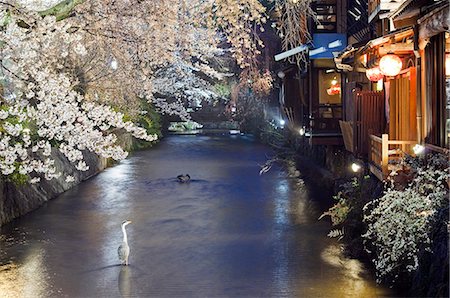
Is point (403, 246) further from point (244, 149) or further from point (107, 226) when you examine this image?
point (244, 149)

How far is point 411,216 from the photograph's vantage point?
894 centimetres

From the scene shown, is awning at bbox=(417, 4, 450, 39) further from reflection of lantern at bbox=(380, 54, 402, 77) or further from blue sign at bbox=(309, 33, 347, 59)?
blue sign at bbox=(309, 33, 347, 59)

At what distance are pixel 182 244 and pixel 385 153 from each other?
4548 mm

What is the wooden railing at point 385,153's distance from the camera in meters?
11.1

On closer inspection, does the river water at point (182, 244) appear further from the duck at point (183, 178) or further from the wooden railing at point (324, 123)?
the wooden railing at point (324, 123)

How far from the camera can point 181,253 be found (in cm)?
1214

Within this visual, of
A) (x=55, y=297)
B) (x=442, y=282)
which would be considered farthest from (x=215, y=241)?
(x=442, y=282)

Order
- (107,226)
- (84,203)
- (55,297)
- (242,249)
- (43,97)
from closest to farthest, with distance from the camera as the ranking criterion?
(55,297)
(43,97)
(242,249)
(107,226)
(84,203)

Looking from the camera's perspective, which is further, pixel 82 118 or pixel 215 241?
pixel 215 241

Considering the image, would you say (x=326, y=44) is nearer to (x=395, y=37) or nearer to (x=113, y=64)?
(x=113, y=64)

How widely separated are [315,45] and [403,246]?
47.4 feet

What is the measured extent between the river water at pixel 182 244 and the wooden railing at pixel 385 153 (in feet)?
5.81

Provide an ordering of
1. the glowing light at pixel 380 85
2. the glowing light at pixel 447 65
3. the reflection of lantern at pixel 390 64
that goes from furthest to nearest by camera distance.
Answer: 1. the glowing light at pixel 380 85
2. the reflection of lantern at pixel 390 64
3. the glowing light at pixel 447 65

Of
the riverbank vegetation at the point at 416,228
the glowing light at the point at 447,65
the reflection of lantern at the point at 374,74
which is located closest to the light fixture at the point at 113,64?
the reflection of lantern at the point at 374,74
